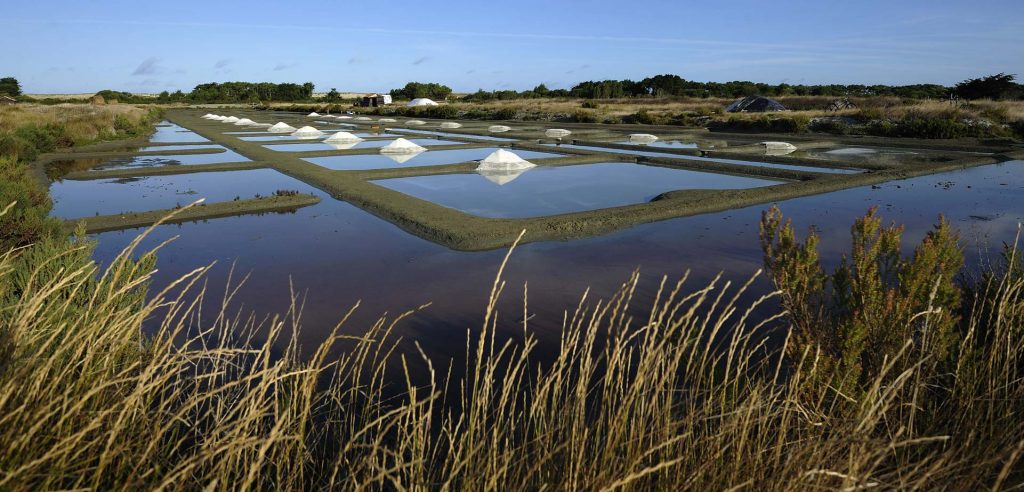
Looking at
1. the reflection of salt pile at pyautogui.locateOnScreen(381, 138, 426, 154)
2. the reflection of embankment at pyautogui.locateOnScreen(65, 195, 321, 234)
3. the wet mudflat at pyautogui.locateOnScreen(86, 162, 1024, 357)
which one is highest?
the reflection of salt pile at pyautogui.locateOnScreen(381, 138, 426, 154)

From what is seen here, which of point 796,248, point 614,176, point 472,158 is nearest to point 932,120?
point 614,176

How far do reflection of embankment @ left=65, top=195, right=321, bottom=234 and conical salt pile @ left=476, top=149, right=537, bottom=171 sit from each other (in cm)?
536

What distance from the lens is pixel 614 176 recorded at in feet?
50.1

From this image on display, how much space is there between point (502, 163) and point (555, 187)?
3.06m

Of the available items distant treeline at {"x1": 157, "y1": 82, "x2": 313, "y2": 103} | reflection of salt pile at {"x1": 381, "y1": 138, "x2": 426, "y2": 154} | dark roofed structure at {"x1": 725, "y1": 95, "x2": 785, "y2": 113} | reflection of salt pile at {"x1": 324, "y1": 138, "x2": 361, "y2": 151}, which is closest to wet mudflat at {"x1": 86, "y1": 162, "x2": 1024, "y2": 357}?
reflection of salt pile at {"x1": 381, "y1": 138, "x2": 426, "y2": 154}

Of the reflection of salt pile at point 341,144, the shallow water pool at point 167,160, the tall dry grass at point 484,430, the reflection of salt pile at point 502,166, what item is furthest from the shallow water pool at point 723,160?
the tall dry grass at point 484,430

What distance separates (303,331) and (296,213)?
6043 mm

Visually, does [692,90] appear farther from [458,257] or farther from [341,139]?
[458,257]

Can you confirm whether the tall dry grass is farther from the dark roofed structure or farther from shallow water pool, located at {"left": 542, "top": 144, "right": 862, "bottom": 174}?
the dark roofed structure

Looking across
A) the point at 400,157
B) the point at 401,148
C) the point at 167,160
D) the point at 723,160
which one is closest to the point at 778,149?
the point at 723,160

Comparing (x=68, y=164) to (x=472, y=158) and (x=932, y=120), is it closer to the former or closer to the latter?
(x=472, y=158)

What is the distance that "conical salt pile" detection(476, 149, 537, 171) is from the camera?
53.0ft

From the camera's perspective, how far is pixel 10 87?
293 feet

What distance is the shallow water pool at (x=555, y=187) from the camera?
448 inches
